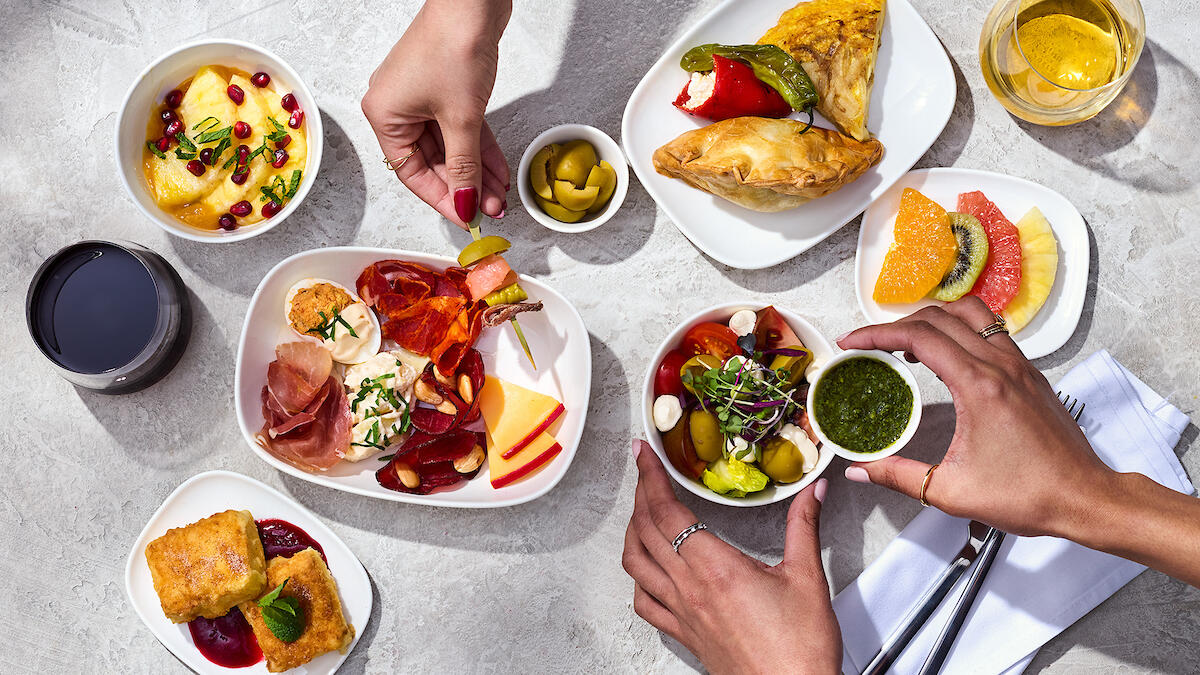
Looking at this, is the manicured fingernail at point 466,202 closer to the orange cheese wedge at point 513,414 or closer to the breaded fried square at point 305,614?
the orange cheese wedge at point 513,414

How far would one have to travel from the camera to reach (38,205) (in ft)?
9.45

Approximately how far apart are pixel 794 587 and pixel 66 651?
254cm

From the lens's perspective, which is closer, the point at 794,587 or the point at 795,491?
the point at 794,587

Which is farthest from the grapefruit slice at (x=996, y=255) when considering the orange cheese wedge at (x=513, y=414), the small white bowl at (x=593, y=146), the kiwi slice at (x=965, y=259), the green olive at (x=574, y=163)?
the orange cheese wedge at (x=513, y=414)

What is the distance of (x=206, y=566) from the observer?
258 cm

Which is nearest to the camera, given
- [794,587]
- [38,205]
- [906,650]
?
[794,587]

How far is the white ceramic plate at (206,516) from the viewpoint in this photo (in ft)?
8.77

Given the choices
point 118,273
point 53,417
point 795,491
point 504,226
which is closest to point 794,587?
point 795,491

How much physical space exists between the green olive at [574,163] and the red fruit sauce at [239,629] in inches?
59.9

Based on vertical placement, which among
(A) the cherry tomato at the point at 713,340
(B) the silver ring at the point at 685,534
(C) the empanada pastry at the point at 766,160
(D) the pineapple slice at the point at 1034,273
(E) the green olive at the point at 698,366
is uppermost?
(C) the empanada pastry at the point at 766,160

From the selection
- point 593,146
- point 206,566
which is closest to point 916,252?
point 593,146

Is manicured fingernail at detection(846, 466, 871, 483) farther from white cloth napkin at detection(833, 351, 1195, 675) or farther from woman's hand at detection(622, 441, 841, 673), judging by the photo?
white cloth napkin at detection(833, 351, 1195, 675)

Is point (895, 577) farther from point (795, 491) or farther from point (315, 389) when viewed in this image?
point (315, 389)

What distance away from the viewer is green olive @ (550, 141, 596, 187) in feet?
8.55
